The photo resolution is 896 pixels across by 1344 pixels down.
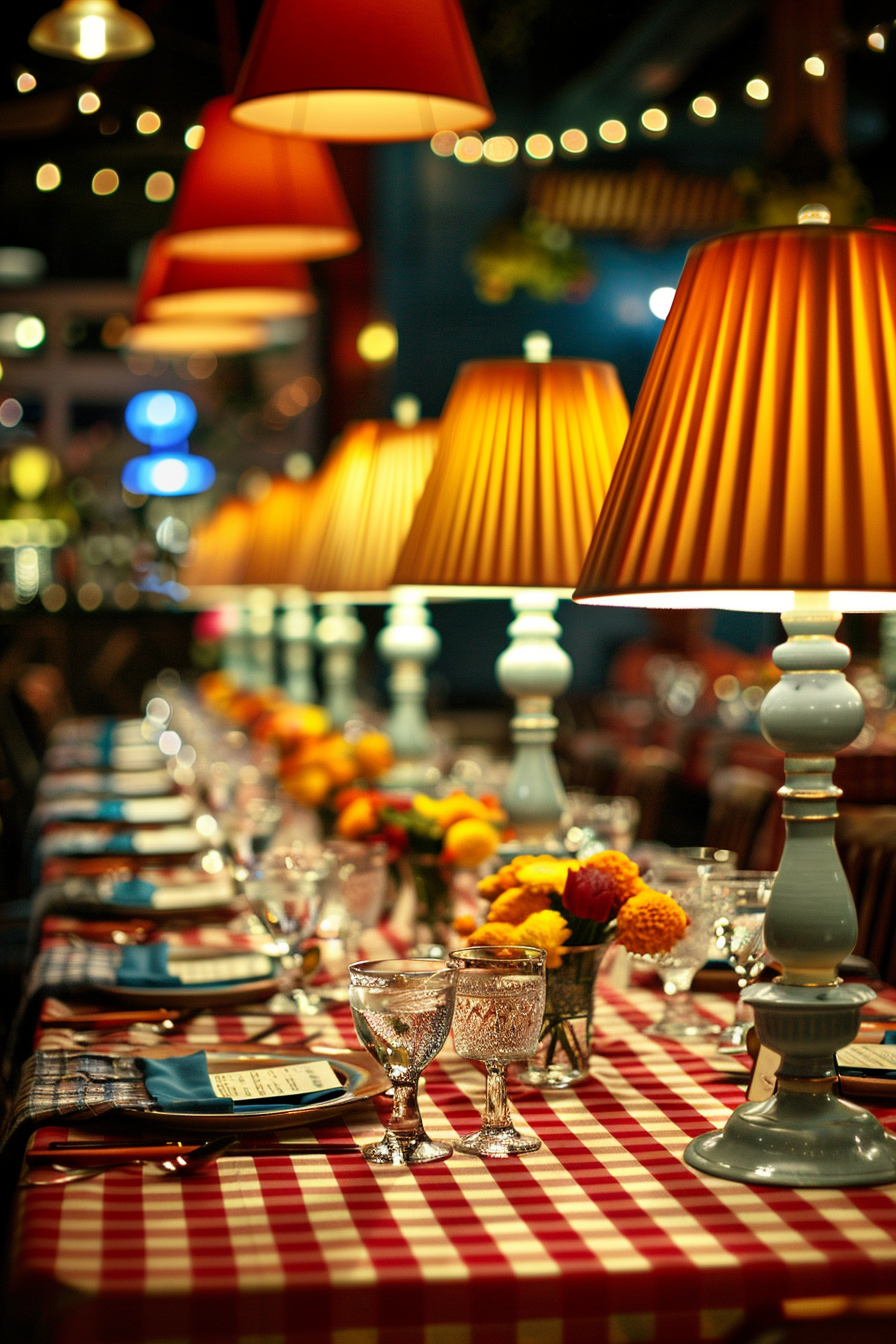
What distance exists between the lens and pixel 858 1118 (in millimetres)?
1261

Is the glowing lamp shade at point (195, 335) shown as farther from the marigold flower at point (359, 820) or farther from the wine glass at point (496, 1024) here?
the wine glass at point (496, 1024)

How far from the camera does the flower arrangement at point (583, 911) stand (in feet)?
4.89

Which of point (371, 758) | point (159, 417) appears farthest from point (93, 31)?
point (159, 417)

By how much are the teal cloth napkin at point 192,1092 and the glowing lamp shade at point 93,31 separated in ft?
8.86

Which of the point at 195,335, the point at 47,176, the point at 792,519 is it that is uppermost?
the point at 47,176

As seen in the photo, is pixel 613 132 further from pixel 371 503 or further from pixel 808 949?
pixel 808 949

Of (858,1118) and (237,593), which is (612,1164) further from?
(237,593)

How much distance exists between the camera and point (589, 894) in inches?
58.6

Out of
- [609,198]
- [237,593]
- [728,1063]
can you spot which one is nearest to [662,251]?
[609,198]

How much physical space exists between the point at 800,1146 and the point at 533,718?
1.12 metres

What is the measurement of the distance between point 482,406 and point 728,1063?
95 cm

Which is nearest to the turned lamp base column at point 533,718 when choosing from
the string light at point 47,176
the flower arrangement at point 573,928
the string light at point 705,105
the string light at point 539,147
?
the flower arrangement at point 573,928

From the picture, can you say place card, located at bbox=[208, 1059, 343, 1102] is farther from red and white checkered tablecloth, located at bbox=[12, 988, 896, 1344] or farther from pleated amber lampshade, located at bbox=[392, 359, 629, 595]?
pleated amber lampshade, located at bbox=[392, 359, 629, 595]

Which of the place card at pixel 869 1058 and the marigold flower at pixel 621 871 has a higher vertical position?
the marigold flower at pixel 621 871
